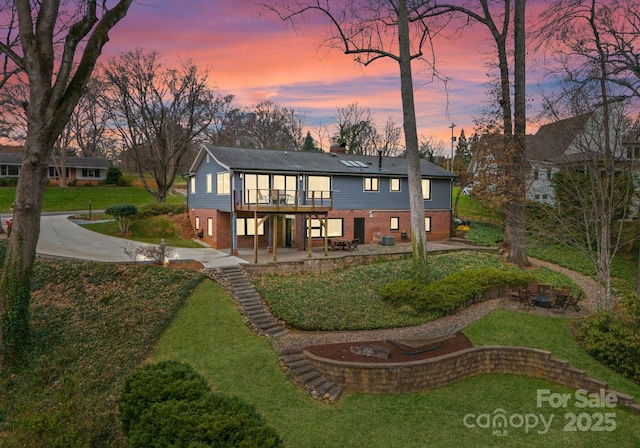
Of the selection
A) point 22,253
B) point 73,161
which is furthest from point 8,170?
point 22,253

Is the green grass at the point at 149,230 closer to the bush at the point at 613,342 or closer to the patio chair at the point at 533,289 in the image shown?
the patio chair at the point at 533,289

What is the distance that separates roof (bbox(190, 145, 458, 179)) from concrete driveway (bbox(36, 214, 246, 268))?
17.0 feet

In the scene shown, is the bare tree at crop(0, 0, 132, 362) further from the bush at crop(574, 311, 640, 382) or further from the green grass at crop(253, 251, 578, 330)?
the bush at crop(574, 311, 640, 382)

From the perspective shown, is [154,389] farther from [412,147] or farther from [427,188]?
Result: [427,188]

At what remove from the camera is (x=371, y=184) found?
26672 millimetres

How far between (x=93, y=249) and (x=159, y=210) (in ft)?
28.5

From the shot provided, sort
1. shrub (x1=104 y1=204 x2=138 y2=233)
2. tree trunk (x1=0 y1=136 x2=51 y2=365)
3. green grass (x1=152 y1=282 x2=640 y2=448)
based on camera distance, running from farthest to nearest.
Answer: shrub (x1=104 y1=204 x2=138 y2=233) → tree trunk (x1=0 y1=136 x2=51 y2=365) → green grass (x1=152 y1=282 x2=640 y2=448)

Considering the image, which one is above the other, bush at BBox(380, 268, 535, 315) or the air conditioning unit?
the air conditioning unit

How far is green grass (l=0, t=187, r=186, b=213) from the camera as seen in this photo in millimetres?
39656

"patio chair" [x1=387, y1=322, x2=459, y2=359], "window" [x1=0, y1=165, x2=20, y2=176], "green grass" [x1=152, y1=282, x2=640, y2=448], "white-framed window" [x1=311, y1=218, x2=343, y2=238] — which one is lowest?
"green grass" [x1=152, y1=282, x2=640, y2=448]

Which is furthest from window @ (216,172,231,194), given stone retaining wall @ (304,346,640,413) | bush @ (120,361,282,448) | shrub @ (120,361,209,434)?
bush @ (120,361,282,448)

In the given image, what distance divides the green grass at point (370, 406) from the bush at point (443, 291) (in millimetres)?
2943

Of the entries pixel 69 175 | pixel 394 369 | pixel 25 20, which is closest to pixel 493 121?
pixel 394 369

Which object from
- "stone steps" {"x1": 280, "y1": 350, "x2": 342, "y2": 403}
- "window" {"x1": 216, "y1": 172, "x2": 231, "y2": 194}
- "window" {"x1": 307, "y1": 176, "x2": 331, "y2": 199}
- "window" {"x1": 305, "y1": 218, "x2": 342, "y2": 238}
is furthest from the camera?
"window" {"x1": 305, "y1": 218, "x2": 342, "y2": 238}
